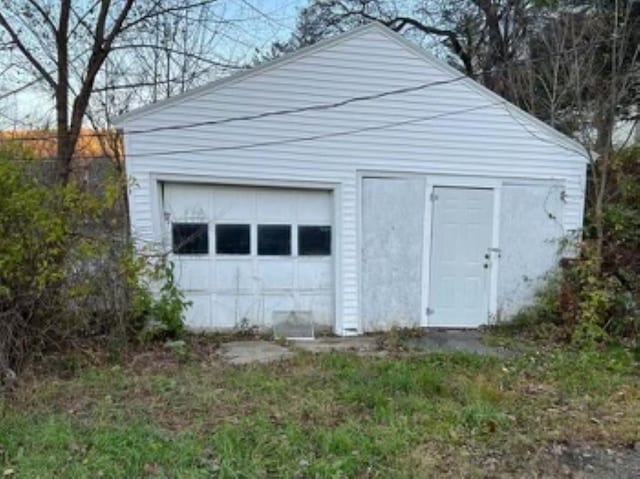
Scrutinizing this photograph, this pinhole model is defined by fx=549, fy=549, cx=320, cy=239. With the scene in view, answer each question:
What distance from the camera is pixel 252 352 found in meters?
6.41

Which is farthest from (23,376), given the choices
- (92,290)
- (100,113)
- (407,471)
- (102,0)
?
(100,113)

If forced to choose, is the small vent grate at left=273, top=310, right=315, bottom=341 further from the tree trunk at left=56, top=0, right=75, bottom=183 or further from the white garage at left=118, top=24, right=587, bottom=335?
the tree trunk at left=56, top=0, right=75, bottom=183

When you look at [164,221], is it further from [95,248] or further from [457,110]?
[457,110]

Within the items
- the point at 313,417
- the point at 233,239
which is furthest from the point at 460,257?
the point at 313,417

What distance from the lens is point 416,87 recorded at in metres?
7.55

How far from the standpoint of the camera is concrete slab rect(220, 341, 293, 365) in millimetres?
6039

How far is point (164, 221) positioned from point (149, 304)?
1.16 m

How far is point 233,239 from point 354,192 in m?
1.74

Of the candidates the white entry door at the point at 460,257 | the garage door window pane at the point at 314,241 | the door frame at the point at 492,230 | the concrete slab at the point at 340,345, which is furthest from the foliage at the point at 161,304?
the white entry door at the point at 460,257

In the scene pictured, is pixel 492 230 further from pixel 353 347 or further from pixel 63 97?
pixel 63 97

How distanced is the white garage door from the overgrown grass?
1.56 meters

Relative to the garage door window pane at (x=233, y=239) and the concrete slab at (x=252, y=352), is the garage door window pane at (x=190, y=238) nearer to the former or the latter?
the garage door window pane at (x=233, y=239)

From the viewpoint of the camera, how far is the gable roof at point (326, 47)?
272 inches

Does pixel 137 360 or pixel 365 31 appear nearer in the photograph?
pixel 137 360
